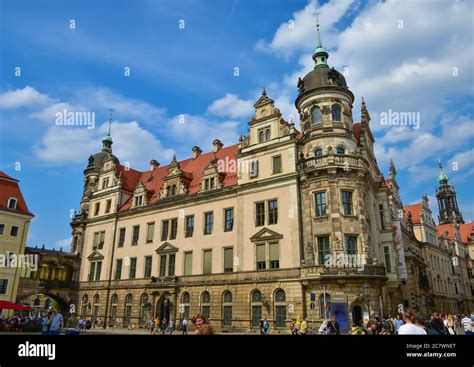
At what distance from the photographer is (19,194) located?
154ft

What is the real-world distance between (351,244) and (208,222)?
15.3 m

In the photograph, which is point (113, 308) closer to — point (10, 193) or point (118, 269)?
point (118, 269)

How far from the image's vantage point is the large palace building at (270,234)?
30000 mm

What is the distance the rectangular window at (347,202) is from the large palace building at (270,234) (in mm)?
88

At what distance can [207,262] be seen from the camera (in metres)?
37.6

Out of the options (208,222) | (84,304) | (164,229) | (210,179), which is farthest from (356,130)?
(84,304)

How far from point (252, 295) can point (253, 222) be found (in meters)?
6.58

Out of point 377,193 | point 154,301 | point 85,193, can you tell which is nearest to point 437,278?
point 377,193

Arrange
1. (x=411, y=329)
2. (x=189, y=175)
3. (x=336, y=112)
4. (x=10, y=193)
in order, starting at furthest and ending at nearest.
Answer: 1. (x=10, y=193)
2. (x=189, y=175)
3. (x=336, y=112)
4. (x=411, y=329)

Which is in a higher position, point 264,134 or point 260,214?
point 264,134

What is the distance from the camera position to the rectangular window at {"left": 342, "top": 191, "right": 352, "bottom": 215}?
31.0 meters

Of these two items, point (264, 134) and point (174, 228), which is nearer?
point (264, 134)

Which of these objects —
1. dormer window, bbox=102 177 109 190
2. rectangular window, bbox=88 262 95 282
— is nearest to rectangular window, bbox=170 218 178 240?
rectangular window, bbox=88 262 95 282
